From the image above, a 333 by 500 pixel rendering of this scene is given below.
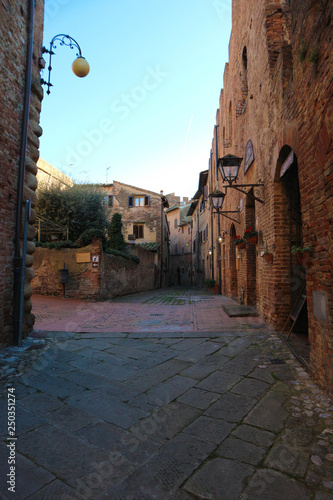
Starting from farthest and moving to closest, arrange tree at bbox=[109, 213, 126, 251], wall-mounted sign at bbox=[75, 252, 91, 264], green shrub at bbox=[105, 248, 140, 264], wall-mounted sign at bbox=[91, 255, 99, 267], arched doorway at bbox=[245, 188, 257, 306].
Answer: tree at bbox=[109, 213, 126, 251] < green shrub at bbox=[105, 248, 140, 264] < wall-mounted sign at bbox=[75, 252, 91, 264] < wall-mounted sign at bbox=[91, 255, 99, 267] < arched doorway at bbox=[245, 188, 257, 306]

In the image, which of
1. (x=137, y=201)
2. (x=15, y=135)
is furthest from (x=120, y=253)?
(x=137, y=201)

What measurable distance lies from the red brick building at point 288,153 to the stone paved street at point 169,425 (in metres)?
0.69

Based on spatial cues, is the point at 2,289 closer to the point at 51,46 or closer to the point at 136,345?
the point at 136,345

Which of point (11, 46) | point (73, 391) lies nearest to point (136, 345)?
point (73, 391)

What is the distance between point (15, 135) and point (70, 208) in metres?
10.9

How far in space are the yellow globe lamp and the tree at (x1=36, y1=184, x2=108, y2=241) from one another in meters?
10.4

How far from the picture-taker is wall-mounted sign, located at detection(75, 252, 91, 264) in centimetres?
1116

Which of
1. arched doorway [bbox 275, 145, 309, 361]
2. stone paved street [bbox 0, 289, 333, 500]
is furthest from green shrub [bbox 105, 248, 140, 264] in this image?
arched doorway [bbox 275, 145, 309, 361]

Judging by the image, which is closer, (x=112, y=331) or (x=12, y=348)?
(x=12, y=348)

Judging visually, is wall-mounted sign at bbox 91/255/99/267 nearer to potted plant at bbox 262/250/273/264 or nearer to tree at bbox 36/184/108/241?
tree at bbox 36/184/108/241

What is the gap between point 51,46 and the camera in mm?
5520

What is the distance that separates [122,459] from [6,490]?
2.17 ft

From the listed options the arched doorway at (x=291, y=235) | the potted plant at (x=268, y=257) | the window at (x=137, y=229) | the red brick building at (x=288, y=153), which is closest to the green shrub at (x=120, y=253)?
the red brick building at (x=288, y=153)

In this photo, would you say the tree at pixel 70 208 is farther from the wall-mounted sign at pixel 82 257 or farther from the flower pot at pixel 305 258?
the flower pot at pixel 305 258
